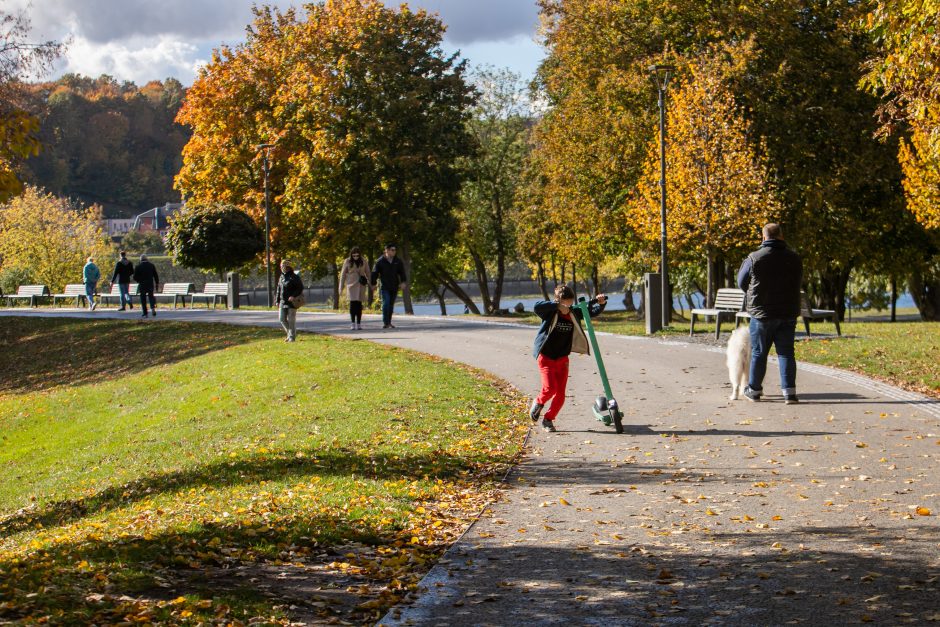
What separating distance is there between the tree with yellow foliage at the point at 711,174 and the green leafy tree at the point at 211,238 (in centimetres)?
1863

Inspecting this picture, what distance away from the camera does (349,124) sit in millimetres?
44031

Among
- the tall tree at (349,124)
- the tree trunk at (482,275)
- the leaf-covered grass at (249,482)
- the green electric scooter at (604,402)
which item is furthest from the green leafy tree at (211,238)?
the green electric scooter at (604,402)

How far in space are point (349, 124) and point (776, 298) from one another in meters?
33.7

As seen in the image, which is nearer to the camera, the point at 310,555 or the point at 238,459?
the point at 310,555

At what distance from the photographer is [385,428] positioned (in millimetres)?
12164

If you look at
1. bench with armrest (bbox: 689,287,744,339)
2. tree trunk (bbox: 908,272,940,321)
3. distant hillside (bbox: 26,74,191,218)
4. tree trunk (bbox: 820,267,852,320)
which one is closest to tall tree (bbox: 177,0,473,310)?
tree trunk (bbox: 820,267,852,320)

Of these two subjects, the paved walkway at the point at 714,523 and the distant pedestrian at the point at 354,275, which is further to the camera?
the distant pedestrian at the point at 354,275

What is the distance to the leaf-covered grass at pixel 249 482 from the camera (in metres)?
5.95

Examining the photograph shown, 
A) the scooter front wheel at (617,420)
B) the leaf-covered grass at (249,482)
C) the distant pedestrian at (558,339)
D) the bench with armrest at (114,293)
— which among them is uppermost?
the bench with armrest at (114,293)

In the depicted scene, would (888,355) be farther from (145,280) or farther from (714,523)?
(145,280)

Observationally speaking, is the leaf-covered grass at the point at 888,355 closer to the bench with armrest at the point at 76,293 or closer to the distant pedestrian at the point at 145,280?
the distant pedestrian at the point at 145,280

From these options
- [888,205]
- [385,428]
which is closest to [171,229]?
[888,205]

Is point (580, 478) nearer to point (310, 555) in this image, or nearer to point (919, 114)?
point (310, 555)

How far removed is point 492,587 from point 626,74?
102ft
